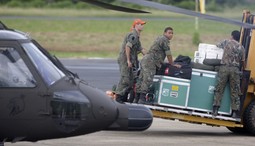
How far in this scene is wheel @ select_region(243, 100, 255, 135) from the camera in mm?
14141

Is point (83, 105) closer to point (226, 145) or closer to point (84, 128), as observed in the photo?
point (84, 128)

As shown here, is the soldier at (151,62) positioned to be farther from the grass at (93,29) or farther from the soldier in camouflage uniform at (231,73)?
the grass at (93,29)

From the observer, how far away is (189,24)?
159 ft

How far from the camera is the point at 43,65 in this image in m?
10.3

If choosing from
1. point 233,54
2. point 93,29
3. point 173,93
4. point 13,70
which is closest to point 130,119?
point 13,70

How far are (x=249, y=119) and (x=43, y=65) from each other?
499cm

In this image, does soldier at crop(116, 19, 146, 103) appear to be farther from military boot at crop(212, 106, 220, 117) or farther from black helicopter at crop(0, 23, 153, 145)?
black helicopter at crop(0, 23, 153, 145)

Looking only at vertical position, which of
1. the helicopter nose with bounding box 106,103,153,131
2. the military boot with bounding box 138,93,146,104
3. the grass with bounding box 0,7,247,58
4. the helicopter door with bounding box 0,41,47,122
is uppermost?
the helicopter door with bounding box 0,41,47,122

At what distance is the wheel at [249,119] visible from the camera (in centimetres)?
1414

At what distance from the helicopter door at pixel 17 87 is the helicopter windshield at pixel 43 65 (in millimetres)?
103

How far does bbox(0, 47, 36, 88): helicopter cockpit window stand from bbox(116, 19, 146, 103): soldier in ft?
14.1

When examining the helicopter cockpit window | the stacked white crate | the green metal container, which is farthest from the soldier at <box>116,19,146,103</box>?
the helicopter cockpit window

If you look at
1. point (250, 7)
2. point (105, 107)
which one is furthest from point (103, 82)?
point (250, 7)

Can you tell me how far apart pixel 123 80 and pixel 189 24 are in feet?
112
